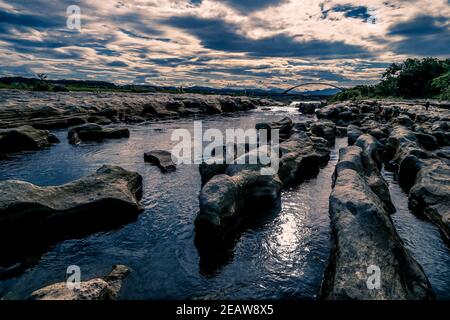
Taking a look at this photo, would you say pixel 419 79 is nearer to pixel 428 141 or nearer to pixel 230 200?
pixel 428 141

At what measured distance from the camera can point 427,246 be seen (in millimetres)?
9391

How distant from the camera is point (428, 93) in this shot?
68.6 metres

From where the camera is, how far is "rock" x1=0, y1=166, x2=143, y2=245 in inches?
367

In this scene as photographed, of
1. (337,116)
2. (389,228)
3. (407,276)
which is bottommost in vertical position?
(407,276)

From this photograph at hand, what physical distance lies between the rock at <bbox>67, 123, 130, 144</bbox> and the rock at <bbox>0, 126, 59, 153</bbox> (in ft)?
8.08

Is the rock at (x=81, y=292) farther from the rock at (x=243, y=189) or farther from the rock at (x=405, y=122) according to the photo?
the rock at (x=405, y=122)

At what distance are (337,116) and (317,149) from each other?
30.9 m

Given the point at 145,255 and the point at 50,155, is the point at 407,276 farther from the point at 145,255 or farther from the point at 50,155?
the point at 50,155

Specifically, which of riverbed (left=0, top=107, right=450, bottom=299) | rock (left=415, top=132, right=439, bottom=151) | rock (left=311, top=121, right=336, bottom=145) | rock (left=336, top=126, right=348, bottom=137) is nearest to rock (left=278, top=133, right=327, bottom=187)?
riverbed (left=0, top=107, right=450, bottom=299)

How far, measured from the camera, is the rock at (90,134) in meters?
26.0

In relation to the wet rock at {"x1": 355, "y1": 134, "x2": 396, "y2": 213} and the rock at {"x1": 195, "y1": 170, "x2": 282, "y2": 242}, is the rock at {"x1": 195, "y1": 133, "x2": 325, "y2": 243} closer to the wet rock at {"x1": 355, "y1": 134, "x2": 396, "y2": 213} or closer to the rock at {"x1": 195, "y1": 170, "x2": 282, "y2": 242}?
the rock at {"x1": 195, "y1": 170, "x2": 282, "y2": 242}
